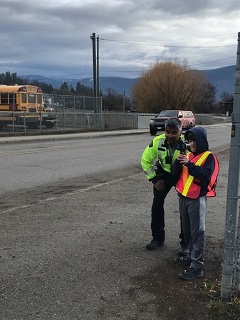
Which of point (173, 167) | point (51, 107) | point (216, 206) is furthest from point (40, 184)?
point (51, 107)

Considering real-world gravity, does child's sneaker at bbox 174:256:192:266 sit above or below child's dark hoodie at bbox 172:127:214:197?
below

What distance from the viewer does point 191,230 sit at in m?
4.11

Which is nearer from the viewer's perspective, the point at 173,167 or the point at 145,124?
the point at 173,167

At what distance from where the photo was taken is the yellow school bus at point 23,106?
29.8 m

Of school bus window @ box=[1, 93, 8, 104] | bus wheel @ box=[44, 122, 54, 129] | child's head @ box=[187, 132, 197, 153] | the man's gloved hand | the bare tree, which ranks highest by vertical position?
the bare tree

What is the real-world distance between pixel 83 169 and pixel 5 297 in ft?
26.0

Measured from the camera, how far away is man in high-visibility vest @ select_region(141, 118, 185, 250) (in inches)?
175

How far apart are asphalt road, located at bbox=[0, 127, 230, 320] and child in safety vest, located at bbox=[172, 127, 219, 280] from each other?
0.30 meters

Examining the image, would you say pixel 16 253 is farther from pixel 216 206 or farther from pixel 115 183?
pixel 115 183

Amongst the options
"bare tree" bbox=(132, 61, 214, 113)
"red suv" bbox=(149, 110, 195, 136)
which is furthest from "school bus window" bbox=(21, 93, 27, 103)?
"bare tree" bbox=(132, 61, 214, 113)

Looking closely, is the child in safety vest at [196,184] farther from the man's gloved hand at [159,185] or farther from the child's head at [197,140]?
the man's gloved hand at [159,185]

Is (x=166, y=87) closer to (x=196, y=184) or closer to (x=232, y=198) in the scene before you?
(x=196, y=184)

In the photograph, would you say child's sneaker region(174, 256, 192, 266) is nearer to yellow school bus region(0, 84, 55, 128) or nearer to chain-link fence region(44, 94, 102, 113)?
yellow school bus region(0, 84, 55, 128)

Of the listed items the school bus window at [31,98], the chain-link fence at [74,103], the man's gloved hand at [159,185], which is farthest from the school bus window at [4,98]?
the man's gloved hand at [159,185]
